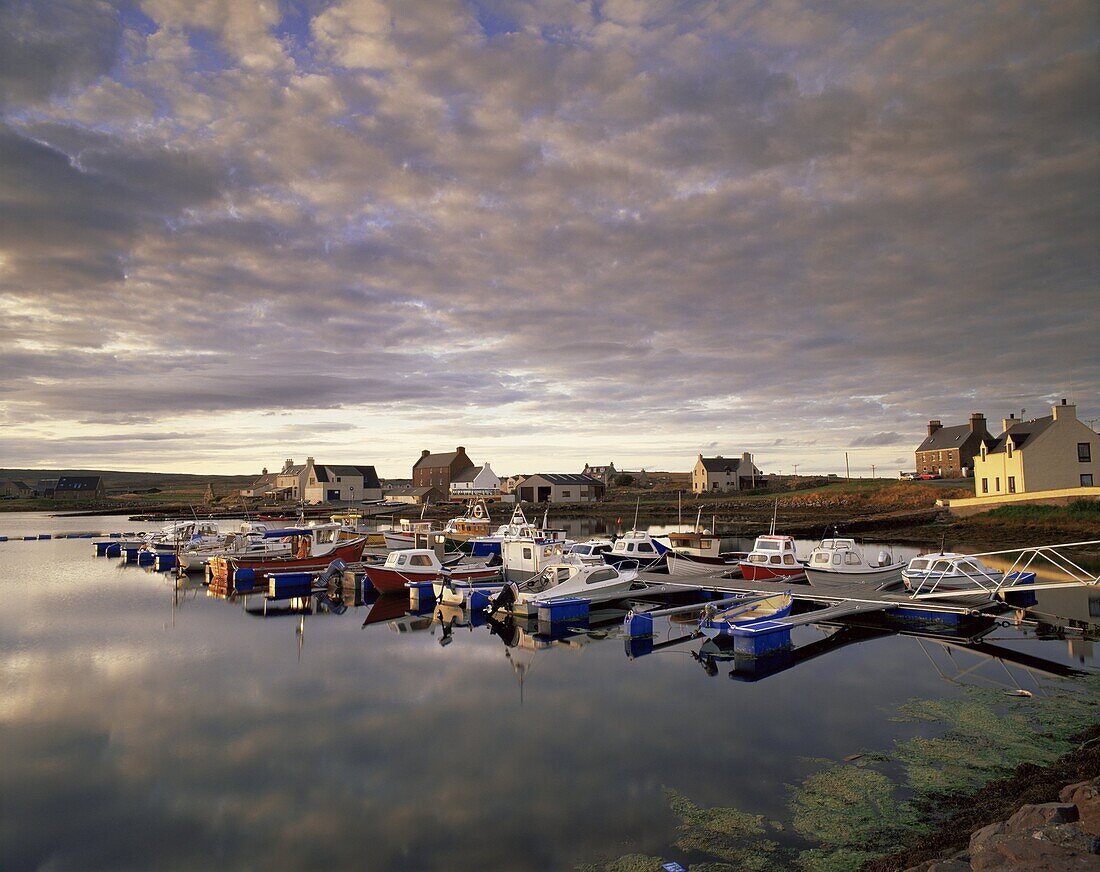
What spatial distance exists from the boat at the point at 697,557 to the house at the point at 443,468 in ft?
262

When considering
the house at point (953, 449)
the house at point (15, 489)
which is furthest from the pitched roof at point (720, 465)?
the house at point (15, 489)

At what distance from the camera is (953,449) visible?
306ft

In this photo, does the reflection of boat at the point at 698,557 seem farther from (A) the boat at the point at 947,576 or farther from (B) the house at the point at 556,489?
(B) the house at the point at 556,489

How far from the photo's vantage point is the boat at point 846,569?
30.5m

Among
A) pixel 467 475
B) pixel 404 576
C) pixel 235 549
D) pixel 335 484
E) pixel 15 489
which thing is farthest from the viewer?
pixel 15 489

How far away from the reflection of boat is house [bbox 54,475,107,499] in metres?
152

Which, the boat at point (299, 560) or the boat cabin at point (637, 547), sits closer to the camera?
the boat at point (299, 560)

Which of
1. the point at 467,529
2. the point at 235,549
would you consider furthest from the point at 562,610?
the point at 467,529

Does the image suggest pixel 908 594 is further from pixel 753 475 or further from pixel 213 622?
pixel 753 475

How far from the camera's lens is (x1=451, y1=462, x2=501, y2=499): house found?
11256 centimetres

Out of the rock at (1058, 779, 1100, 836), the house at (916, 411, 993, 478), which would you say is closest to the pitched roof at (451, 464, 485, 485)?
the house at (916, 411, 993, 478)

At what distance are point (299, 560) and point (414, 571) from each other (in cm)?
853

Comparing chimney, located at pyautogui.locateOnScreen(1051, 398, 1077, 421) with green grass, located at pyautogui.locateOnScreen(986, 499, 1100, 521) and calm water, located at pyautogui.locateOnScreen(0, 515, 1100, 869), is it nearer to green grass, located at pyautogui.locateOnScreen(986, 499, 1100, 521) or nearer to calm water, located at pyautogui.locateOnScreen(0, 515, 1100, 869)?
green grass, located at pyautogui.locateOnScreen(986, 499, 1100, 521)

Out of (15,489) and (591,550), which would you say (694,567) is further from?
(15,489)
